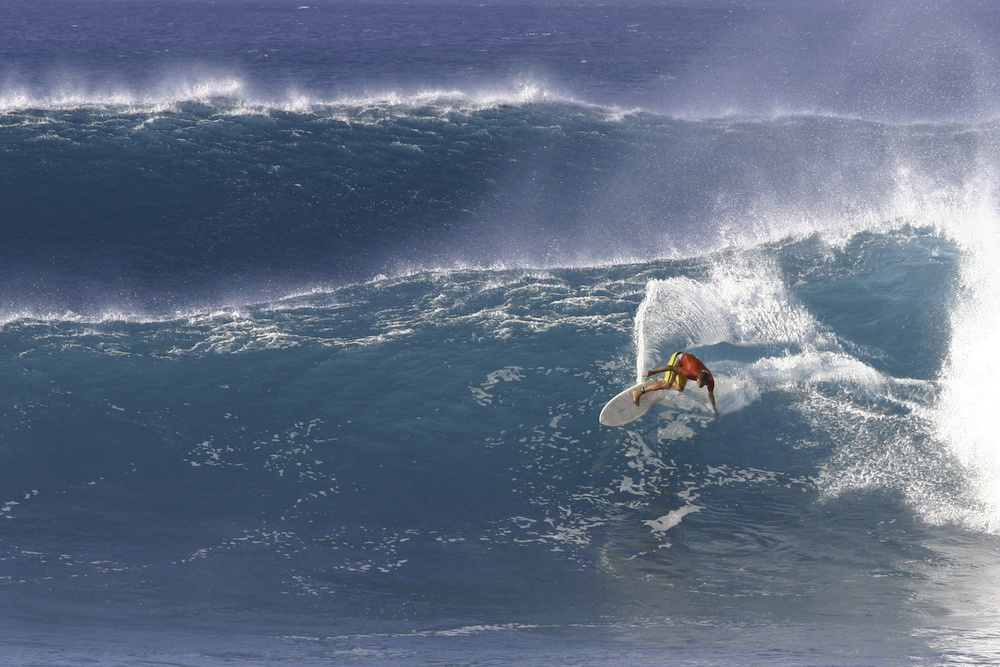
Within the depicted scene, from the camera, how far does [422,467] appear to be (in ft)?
49.0

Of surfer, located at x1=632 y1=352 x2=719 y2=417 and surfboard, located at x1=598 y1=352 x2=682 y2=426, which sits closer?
surfer, located at x1=632 y1=352 x2=719 y2=417

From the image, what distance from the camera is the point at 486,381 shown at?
1714 cm

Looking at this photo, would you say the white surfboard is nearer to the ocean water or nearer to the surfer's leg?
the surfer's leg

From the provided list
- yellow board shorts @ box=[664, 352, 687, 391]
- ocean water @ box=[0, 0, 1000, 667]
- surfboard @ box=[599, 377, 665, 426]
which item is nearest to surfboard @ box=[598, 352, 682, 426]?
surfboard @ box=[599, 377, 665, 426]

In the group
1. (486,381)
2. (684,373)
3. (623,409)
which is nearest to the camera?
(684,373)

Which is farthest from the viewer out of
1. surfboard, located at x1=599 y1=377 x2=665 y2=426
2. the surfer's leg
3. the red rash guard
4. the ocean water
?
surfboard, located at x1=599 y1=377 x2=665 y2=426

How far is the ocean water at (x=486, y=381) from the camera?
37.9 feet

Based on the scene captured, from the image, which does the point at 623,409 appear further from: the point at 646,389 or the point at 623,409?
the point at 646,389

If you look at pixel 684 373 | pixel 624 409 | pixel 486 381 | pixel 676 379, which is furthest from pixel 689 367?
pixel 486 381

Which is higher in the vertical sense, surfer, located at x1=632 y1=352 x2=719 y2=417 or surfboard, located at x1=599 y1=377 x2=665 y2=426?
surfer, located at x1=632 y1=352 x2=719 y2=417

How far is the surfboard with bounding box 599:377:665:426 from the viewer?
1574 cm

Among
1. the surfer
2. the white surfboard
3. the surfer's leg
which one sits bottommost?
the white surfboard

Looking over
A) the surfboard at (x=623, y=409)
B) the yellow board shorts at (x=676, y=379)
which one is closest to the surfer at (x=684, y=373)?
the yellow board shorts at (x=676, y=379)

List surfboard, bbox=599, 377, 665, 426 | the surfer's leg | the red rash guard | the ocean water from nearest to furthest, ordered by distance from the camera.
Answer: the ocean water → the red rash guard → the surfer's leg → surfboard, bbox=599, 377, 665, 426
